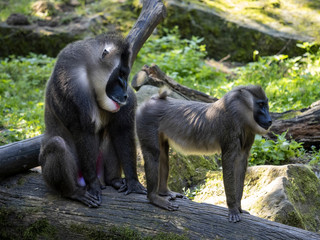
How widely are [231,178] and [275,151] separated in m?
2.28

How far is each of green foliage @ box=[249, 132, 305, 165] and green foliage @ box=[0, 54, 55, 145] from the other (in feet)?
10.5

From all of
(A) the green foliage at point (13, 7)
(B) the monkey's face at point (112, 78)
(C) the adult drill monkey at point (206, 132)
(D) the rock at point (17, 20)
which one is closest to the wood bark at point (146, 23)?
(C) the adult drill monkey at point (206, 132)

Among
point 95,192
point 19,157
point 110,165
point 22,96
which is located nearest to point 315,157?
point 110,165

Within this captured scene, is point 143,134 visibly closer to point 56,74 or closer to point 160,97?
point 160,97

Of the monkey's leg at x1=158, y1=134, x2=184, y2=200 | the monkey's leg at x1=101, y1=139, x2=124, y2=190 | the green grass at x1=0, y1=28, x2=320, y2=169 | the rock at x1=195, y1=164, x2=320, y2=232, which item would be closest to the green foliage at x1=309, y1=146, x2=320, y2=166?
the green grass at x1=0, y1=28, x2=320, y2=169

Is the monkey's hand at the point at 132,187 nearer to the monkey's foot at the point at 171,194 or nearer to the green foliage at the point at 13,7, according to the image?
the monkey's foot at the point at 171,194

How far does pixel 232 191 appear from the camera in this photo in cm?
395

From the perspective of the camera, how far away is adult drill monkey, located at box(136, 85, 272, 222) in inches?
159

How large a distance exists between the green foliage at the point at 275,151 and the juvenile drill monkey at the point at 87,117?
7.66ft

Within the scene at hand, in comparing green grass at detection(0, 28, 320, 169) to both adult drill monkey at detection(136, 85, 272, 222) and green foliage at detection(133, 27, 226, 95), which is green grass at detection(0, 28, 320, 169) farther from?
adult drill monkey at detection(136, 85, 272, 222)

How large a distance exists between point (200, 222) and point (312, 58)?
6.74m

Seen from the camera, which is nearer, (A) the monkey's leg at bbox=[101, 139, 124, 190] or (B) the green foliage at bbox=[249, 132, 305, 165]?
(A) the monkey's leg at bbox=[101, 139, 124, 190]

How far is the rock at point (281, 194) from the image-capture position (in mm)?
4484

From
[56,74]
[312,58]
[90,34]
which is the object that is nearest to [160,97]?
[56,74]
